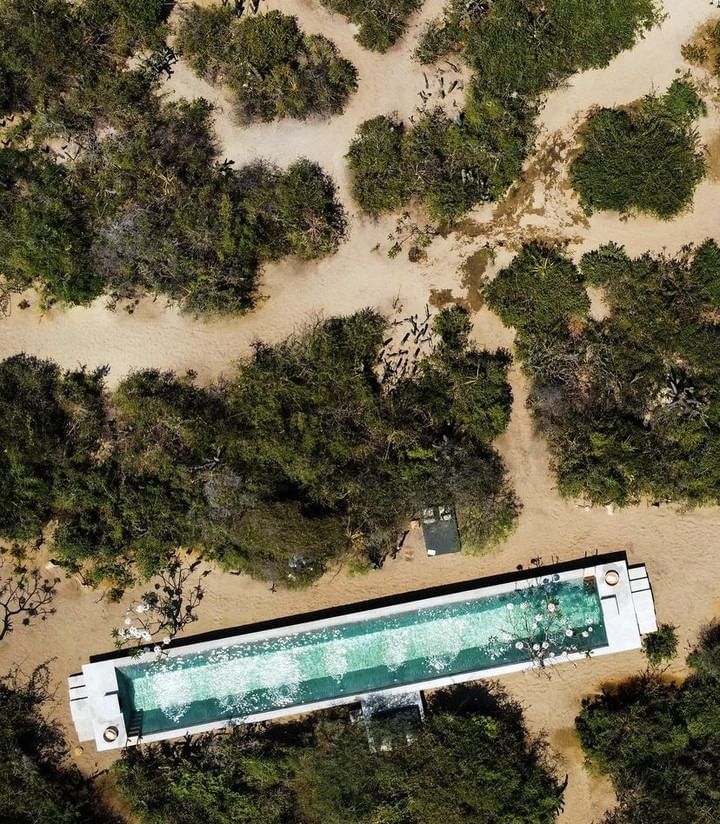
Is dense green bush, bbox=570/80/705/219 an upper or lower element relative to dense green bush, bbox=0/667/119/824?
upper

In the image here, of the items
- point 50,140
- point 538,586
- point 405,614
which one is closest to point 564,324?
point 538,586

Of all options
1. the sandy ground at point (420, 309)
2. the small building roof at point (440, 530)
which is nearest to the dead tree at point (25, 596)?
the sandy ground at point (420, 309)

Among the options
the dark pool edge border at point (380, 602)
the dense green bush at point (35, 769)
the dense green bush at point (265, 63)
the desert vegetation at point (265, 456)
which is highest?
the dense green bush at point (265, 63)

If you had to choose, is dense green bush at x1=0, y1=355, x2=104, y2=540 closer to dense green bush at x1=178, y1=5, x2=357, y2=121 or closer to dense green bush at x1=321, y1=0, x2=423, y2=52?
dense green bush at x1=178, y1=5, x2=357, y2=121

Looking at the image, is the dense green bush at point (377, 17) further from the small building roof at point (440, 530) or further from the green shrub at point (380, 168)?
the small building roof at point (440, 530)

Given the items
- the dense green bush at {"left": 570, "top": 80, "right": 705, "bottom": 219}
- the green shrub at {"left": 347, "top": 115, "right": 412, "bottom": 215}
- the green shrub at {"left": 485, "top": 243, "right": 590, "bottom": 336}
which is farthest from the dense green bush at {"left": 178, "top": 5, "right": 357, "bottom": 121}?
the dense green bush at {"left": 570, "top": 80, "right": 705, "bottom": 219}

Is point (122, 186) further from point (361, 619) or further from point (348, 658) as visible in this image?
point (348, 658)

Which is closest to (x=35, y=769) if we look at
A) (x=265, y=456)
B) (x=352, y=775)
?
(x=352, y=775)

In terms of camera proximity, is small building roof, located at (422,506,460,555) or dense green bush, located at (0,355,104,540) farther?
small building roof, located at (422,506,460,555)
